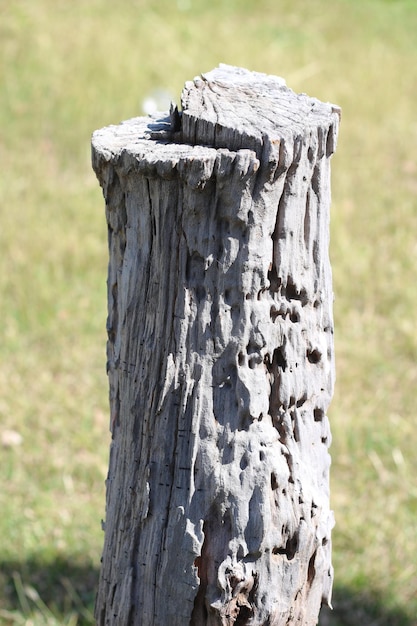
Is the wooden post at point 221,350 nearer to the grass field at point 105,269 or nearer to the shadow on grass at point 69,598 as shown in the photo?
the shadow on grass at point 69,598

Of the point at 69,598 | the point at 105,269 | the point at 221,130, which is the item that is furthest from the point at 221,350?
the point at 105,269

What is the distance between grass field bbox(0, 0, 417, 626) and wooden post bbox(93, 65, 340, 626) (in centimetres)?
144

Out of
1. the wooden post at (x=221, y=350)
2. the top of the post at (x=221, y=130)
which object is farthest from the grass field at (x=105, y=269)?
the top of the post at (x=221, y=130)

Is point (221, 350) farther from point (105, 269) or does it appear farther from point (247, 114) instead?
point (105, 269)

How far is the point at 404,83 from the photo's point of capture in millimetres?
8195

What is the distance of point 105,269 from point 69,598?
264 cm

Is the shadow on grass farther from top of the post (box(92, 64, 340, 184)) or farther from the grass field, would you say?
top of the post (box(92, 64, 340, 184))

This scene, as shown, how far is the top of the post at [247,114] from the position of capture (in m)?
1.71

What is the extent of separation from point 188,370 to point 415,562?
6.53ft

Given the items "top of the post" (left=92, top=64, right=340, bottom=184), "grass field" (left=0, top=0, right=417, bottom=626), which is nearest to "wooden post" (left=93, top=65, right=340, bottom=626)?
"top of the post" (left=92, top=64, right=340, bottom=184)

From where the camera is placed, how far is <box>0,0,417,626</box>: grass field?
3412 mm

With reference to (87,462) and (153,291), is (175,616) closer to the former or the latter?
(153,291)

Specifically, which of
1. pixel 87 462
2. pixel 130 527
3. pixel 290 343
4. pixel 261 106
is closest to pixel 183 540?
pixel 130 527

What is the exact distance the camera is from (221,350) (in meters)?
1.78
